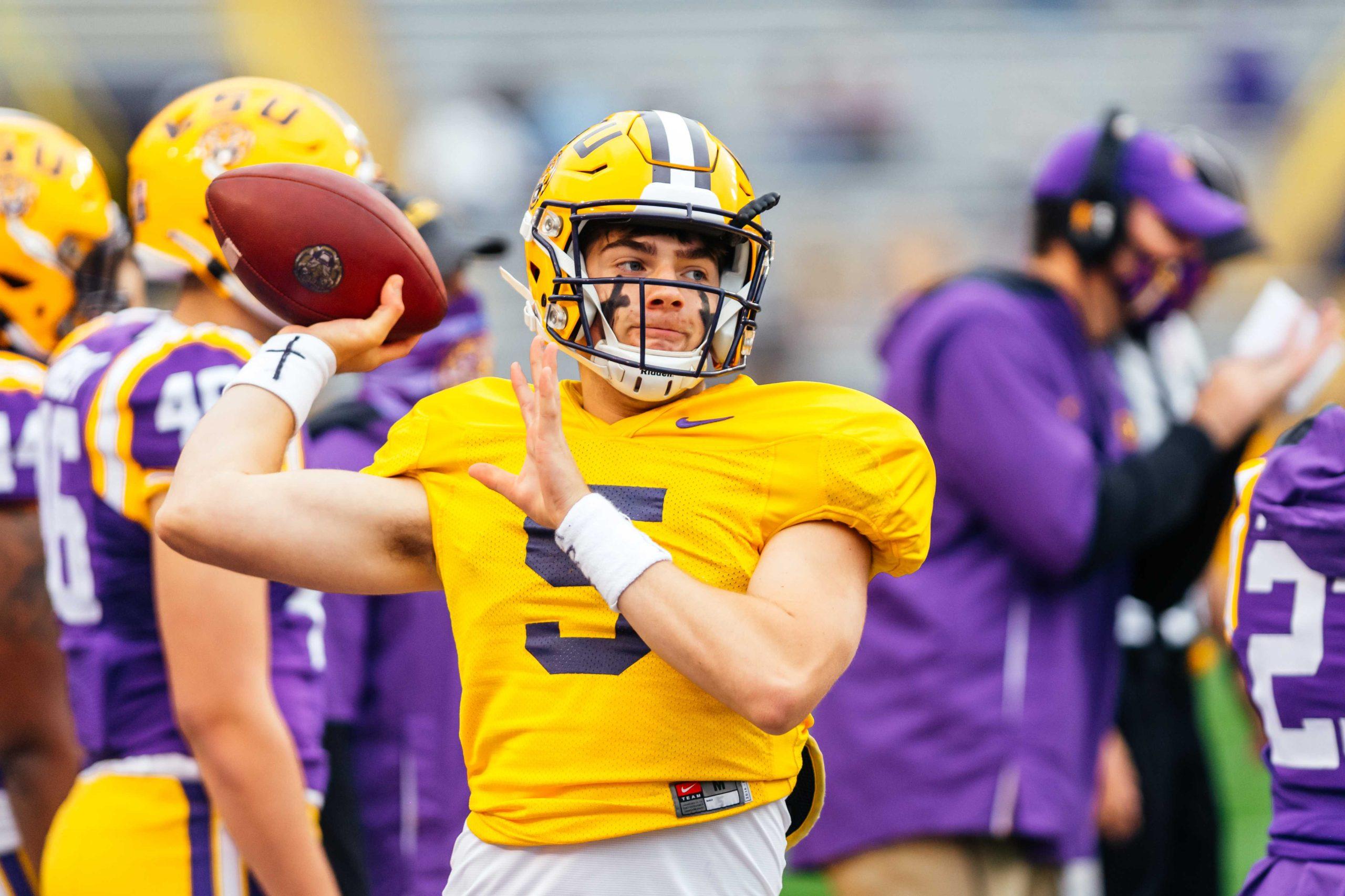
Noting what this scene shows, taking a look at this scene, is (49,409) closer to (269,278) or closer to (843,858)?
(269,278)

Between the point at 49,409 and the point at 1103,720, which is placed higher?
the point at 49,409

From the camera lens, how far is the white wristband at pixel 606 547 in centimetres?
180

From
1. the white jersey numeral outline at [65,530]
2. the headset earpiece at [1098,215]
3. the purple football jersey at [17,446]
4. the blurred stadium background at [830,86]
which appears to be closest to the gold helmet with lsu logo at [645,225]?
the white jersey numeral outline at [65,530]

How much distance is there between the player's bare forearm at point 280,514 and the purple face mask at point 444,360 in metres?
1.74

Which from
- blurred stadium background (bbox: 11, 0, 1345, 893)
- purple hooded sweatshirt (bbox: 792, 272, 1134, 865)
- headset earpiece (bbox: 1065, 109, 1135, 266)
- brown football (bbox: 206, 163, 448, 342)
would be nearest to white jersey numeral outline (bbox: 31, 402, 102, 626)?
brown football (bbox: 206, 163, 448, 342)

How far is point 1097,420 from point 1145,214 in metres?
0.59

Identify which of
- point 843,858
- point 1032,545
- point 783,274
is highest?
point 1032,545

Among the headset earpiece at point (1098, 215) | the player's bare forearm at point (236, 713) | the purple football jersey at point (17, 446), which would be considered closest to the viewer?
the player's bare forearm at point (236, 713)

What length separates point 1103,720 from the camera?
369 cm

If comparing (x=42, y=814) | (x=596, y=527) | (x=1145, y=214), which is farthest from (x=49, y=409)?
(x=1145, y=214)

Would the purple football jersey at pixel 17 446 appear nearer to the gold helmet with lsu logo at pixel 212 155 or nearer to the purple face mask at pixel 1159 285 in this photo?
the gold helmet with lsu logo at pixel 212 155

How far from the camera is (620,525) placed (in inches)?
71.9

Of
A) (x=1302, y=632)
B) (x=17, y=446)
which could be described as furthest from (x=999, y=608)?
(x=17, y=446)

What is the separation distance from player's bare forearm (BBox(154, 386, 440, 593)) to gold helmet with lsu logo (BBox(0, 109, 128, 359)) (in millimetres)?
1594
